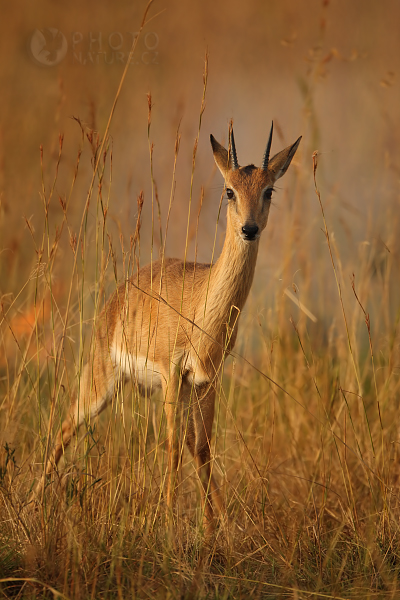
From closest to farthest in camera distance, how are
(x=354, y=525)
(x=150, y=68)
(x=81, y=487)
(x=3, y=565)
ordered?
(x=3, y=565), (x=81, y=487), (x=354, y=525), (x=150, y=68)

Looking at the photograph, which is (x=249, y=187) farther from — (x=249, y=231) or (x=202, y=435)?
(x=202, y=435)

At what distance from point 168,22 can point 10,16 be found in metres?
2.34

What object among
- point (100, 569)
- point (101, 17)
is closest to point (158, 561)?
point (100, 569)

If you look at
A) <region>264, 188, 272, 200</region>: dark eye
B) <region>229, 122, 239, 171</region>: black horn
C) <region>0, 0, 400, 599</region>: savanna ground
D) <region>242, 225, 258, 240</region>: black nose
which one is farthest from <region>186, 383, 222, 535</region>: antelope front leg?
<region>229, 122, 239, 171</region>: black horn

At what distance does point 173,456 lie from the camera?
10.8 ft

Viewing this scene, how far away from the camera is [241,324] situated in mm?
5637

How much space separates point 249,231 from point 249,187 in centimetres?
35

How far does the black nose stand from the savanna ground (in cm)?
27

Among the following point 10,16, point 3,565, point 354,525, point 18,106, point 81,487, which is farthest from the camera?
point 10,16

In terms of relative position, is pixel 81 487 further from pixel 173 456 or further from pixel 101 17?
pixel 101 17

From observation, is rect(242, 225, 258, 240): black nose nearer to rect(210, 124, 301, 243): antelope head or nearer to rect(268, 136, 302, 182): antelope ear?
rect(210, 124, 301, 243): antelope head

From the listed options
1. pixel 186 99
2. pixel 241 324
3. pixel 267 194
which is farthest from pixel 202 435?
pixel 186 99

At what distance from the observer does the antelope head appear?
332 cm

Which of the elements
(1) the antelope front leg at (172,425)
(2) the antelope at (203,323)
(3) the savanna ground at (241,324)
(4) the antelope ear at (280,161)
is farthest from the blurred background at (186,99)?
(1) the antelope front leg at (172,425)
